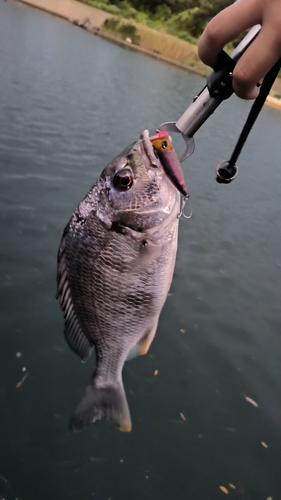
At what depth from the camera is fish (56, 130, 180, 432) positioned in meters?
1.39

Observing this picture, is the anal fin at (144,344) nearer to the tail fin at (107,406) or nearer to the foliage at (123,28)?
the tail fin at (107,406)

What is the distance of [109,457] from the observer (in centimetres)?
229

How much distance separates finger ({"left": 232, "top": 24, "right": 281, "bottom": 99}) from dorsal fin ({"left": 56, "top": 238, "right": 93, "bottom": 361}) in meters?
0.90

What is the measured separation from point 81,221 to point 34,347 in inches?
64.0

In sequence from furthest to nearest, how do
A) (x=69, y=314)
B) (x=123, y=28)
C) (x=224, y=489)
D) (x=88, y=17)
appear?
(x=88, y=17) → (x=123, y=28) → (x=224, y=489) → (x=69, y=314)

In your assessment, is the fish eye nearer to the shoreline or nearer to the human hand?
the human hand

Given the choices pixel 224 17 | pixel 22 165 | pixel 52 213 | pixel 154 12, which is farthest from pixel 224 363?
pixel 154 12

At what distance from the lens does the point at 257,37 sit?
38.1 inches

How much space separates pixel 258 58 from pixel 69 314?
1.15 meters

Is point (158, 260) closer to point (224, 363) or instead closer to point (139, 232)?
point (139, 232)

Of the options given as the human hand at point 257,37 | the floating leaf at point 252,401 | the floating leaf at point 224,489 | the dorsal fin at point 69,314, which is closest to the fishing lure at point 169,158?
the human hand at point 257,37

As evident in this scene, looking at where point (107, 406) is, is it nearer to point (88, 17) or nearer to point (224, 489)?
point (224, 489)

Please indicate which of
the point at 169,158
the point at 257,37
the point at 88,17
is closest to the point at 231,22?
the point at 257,37

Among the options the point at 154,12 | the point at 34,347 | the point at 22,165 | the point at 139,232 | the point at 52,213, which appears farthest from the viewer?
the point at 154,12
